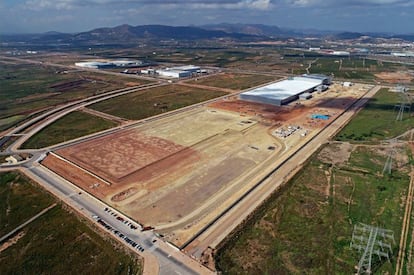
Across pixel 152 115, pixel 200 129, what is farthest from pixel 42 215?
pixel 152 115

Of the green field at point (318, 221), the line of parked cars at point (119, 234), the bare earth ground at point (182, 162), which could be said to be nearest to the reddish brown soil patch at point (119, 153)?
the bare earth ground at point (182, 162)

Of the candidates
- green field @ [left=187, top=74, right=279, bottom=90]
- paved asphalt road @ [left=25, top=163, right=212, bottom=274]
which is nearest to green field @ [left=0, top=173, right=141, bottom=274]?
paved asphalt road @ [left=25, top=163, right=212, bottom=274]

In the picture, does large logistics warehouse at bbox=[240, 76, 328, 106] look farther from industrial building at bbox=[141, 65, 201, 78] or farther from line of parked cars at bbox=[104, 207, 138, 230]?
line of parked cars at bbox=[104, 207, 138, 230]

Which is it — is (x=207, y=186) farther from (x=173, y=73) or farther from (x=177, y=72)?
(x=173, y=73)

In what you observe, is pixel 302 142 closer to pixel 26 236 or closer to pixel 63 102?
pixel 26 236

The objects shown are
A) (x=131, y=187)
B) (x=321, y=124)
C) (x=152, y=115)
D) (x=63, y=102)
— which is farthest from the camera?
(x=63, y=102)

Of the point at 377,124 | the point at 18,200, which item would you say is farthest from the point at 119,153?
the point at 377,124

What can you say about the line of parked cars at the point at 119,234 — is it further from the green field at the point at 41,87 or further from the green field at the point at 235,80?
the green field at the point at 235,80
